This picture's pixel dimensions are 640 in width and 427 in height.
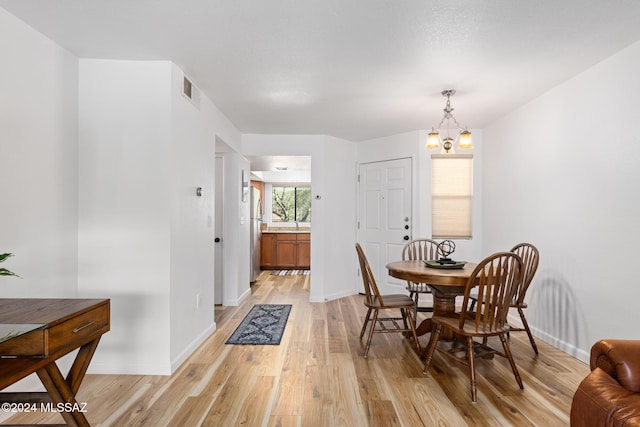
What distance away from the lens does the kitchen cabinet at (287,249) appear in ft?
25.0

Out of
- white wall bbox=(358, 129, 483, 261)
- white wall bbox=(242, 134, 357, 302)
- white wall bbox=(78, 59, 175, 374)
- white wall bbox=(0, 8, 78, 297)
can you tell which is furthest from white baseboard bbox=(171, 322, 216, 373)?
white wall bbox=(358, 129, 483, 261)

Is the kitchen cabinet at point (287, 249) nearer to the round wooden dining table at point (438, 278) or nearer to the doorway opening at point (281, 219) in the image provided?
the doorway opening at point (281, 219)

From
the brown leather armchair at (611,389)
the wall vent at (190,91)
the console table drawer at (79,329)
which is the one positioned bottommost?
the brown leather armchair at (611,389)

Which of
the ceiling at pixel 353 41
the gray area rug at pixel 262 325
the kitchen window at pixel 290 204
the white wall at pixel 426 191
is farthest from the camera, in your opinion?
the kitchen window at pixel 290 204

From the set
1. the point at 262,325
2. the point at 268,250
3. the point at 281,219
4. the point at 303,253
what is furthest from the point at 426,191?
the point at 281,219

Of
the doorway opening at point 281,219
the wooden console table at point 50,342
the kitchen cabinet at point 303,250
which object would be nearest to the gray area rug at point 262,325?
the wooden console table at point 50,342

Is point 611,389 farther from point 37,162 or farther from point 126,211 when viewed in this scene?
point 37,162

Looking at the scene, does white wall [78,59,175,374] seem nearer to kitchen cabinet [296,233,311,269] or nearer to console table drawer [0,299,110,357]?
console table drawer [0,299,110,357]

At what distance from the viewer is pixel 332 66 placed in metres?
2.71

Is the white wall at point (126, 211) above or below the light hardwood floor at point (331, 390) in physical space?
above

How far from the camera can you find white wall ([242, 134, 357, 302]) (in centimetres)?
489

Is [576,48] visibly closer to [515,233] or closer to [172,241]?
[515,233]

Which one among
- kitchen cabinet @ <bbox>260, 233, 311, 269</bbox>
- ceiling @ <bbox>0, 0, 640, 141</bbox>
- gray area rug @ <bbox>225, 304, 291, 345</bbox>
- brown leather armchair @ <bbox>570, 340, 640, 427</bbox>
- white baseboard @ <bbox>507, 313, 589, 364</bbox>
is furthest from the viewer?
kitchen cabinet @ <bbox>260, 233, 311, 269</bbox>

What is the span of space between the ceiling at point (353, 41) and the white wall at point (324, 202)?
4.67 feet
